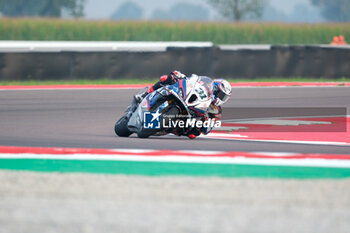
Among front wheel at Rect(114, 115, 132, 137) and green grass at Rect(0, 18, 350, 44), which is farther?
green grass at Rect(0, 18, 350, 44)

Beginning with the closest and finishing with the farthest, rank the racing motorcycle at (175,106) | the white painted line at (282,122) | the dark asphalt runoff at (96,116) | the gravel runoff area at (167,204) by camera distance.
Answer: the gravel runoff area at (167,204) < the dark asphalt runoff at (96,116) < the racing motorcycle at (175,106) < the white painted line at (282,122)

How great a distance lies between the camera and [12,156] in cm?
804

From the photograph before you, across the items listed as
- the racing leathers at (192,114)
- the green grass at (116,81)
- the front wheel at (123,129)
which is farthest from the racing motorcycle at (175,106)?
the green grass at (116,81)

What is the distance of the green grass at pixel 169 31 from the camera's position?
3738cm

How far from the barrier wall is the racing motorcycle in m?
10.6

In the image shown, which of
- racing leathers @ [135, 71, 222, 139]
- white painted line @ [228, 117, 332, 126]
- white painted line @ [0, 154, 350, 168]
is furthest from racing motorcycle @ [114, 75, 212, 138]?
white painted line @ [228, 117, 332, 126]

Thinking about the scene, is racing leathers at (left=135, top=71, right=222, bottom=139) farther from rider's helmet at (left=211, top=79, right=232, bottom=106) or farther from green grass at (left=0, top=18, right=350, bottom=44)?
green grass at (left=0, top=18, right=350, bottom=44)

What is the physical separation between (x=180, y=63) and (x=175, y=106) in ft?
38.6

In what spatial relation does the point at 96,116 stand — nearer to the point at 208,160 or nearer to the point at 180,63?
the point at 208,160

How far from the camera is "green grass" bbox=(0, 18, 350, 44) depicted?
37.4 meters

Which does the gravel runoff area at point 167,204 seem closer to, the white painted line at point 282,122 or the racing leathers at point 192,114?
the racing leathers at point 192,114

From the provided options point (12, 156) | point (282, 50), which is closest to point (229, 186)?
point (12, 156)

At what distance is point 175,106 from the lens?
31.5 ft

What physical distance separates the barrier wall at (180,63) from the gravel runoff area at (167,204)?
42.3ft
